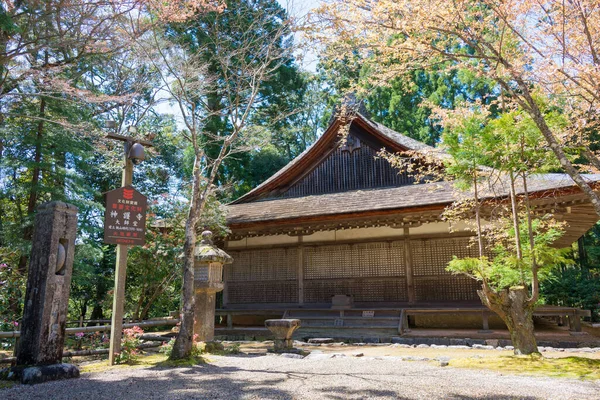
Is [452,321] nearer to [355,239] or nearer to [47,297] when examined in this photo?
[355,239]

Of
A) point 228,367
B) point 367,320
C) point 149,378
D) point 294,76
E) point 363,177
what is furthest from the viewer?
point 294,76

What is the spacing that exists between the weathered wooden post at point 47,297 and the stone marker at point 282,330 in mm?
4017

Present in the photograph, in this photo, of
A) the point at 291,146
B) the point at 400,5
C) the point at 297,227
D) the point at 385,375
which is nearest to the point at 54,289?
the point at 385,375

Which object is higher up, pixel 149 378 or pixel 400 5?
pixel 400 5

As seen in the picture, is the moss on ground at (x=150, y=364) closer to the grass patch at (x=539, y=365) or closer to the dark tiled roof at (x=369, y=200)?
the grass patch at (x=539, y=365)

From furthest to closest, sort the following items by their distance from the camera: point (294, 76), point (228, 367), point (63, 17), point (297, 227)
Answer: point (294, 76) → point (297, 227) → point (63, 17) → point (228, 367)

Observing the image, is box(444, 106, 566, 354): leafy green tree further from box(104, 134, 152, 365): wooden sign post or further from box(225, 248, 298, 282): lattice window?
box(225, 248, 298, 282): lattice window

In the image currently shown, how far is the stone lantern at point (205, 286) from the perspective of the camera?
9.03 meters

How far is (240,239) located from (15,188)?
7.03m

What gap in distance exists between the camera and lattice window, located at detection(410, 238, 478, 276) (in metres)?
12.4

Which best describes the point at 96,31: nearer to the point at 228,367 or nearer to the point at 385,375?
the point at 228,367

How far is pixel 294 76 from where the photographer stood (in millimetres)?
26328

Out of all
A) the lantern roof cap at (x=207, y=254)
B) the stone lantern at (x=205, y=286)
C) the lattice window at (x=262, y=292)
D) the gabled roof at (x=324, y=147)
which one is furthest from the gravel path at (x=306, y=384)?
the gabled roof at (x=324, y=147)

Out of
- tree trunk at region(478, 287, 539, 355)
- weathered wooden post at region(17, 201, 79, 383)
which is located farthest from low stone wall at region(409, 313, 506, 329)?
weathered wooden post at region(17, 201, 79, 383)
